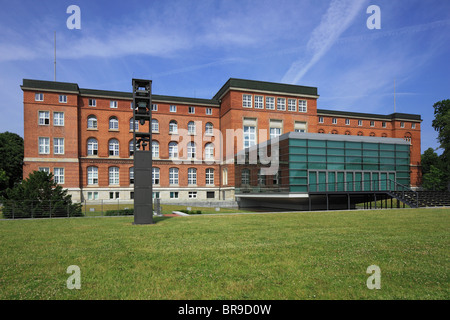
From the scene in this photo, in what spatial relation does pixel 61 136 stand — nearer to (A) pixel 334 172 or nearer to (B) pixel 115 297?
(A) pixel 334 172

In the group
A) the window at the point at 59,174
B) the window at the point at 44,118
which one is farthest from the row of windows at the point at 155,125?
the window at the point at 59,174

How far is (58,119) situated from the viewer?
149 ft

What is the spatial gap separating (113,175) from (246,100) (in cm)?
2448

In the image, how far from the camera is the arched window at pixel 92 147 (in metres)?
48.3

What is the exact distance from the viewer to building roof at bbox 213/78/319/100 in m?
47.9

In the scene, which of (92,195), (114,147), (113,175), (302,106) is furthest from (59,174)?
(302,106)

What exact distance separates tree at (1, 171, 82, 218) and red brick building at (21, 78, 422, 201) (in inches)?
824

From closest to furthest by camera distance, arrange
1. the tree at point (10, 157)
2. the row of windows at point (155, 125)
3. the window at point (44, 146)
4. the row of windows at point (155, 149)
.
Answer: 1. the window at point (44, 146)
2. the row of windows at point (155, 125)
3. the row of windows at point (155, 149)
4. the tree at point (10, 157)

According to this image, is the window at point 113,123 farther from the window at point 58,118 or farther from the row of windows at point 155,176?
the window at point 58,118

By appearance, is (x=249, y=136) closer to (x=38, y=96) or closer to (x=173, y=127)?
(x=173, y=127)

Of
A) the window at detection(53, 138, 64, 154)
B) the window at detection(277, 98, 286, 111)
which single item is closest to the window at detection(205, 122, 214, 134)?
the window at detection(277, 98, 286, 111)

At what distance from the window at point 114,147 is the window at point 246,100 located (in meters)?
21.6
